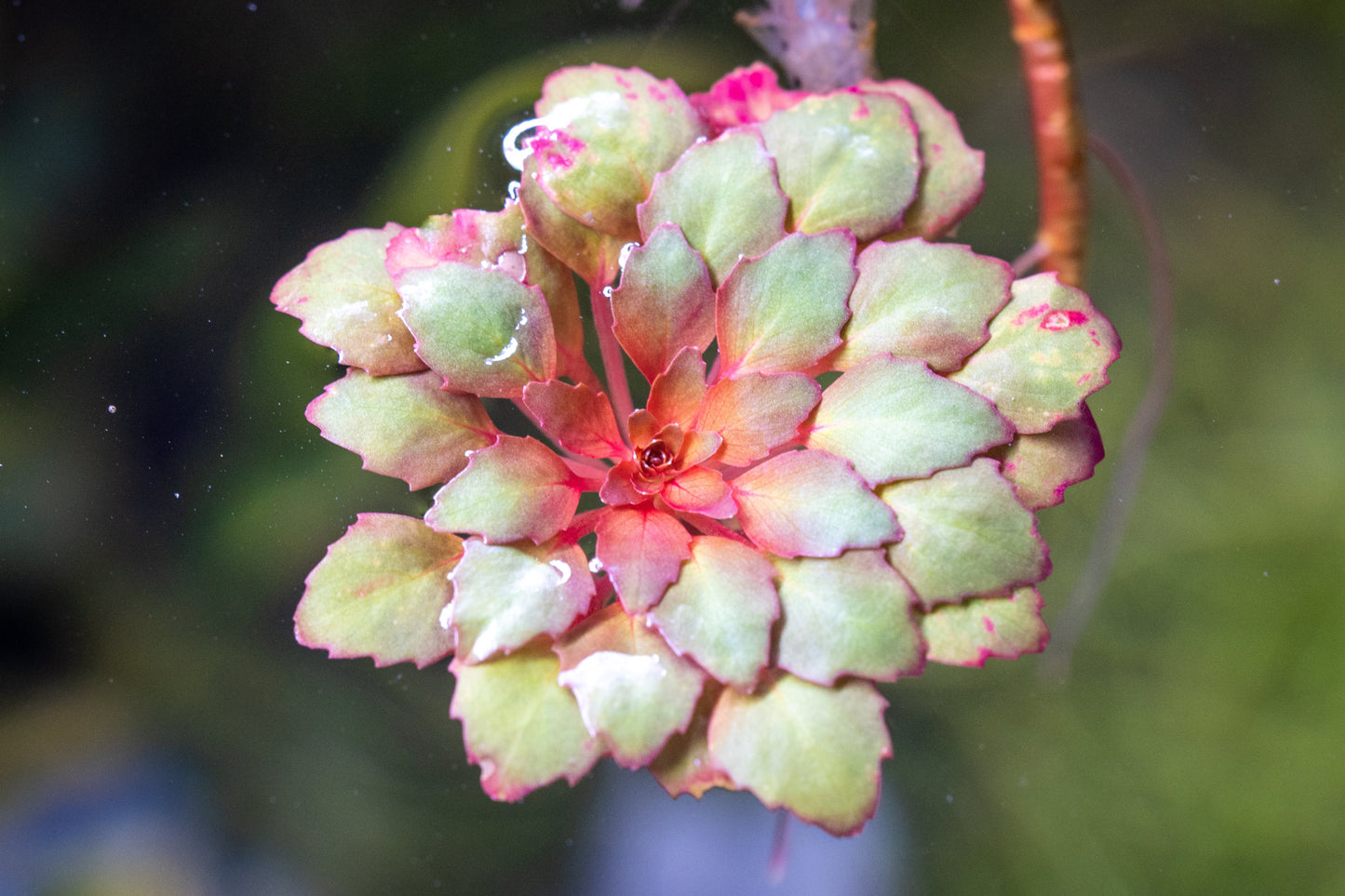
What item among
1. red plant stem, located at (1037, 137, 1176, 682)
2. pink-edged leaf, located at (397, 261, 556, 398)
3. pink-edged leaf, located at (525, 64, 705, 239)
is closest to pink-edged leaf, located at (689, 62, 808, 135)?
pink-edged leaf, located at (525, 64, 705, 239)

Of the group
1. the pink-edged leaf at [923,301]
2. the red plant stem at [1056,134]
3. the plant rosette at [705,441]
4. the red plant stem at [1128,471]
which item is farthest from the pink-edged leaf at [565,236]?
the red plant stem at [1128,471]

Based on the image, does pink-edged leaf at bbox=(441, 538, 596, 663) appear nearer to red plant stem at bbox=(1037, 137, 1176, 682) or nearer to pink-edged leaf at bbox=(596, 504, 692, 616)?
pink-edged leaf at bbox=(596, 504, 692, 616)

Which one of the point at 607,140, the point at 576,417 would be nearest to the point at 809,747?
the point at 576,417

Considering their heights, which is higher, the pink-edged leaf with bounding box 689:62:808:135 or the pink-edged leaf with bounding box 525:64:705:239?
the pink-edged leaf with bounding box 525:64:705:239

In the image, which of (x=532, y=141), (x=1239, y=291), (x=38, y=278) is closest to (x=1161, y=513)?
(x=1239, y=291)

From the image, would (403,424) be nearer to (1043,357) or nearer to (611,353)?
(611,353)

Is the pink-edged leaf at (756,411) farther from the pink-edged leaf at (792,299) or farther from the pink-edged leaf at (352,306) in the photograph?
the pink-edged leaf at (352,306)

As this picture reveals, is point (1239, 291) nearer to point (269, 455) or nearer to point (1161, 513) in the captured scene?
point (1161, 513)
